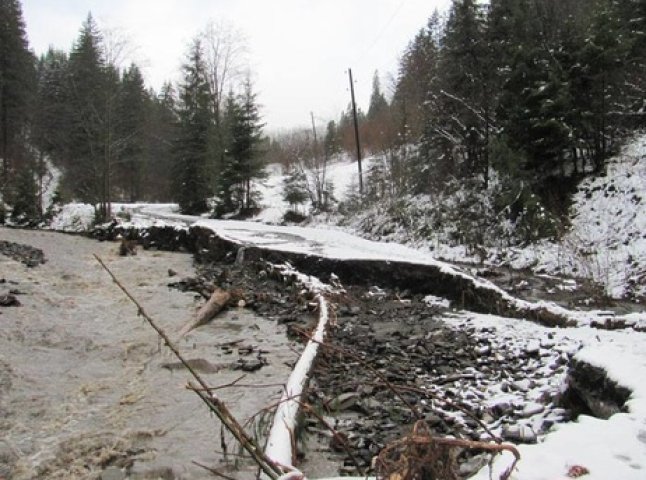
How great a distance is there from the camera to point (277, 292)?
10438 millimetres

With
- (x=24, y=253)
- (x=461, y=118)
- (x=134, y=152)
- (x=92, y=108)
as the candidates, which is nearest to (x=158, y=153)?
(x=134, y=152)

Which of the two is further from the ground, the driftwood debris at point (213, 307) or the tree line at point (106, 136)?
the tree line at point (106, 136)

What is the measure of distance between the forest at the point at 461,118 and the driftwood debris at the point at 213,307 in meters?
8.40

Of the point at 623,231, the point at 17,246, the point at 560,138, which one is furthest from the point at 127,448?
the point at 17,246

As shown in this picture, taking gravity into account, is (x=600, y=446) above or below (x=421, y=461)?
below

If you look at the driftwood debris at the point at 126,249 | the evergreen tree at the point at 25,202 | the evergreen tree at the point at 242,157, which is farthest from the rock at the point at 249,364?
the evergreen tree at the point at 25,202

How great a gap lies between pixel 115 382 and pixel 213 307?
319cm

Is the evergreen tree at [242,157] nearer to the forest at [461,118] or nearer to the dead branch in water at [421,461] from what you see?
the forest at [461,118]

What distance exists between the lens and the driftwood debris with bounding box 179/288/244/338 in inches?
321

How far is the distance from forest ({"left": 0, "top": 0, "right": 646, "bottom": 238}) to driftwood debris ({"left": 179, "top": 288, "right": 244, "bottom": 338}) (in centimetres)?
840

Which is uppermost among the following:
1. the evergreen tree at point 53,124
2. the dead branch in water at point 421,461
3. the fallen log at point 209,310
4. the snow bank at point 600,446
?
the evergreen tree at point 53,124

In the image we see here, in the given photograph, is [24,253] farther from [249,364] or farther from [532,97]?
[532,97]

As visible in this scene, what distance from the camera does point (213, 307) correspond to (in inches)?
351

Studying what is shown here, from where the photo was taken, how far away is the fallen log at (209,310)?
8107 mm
